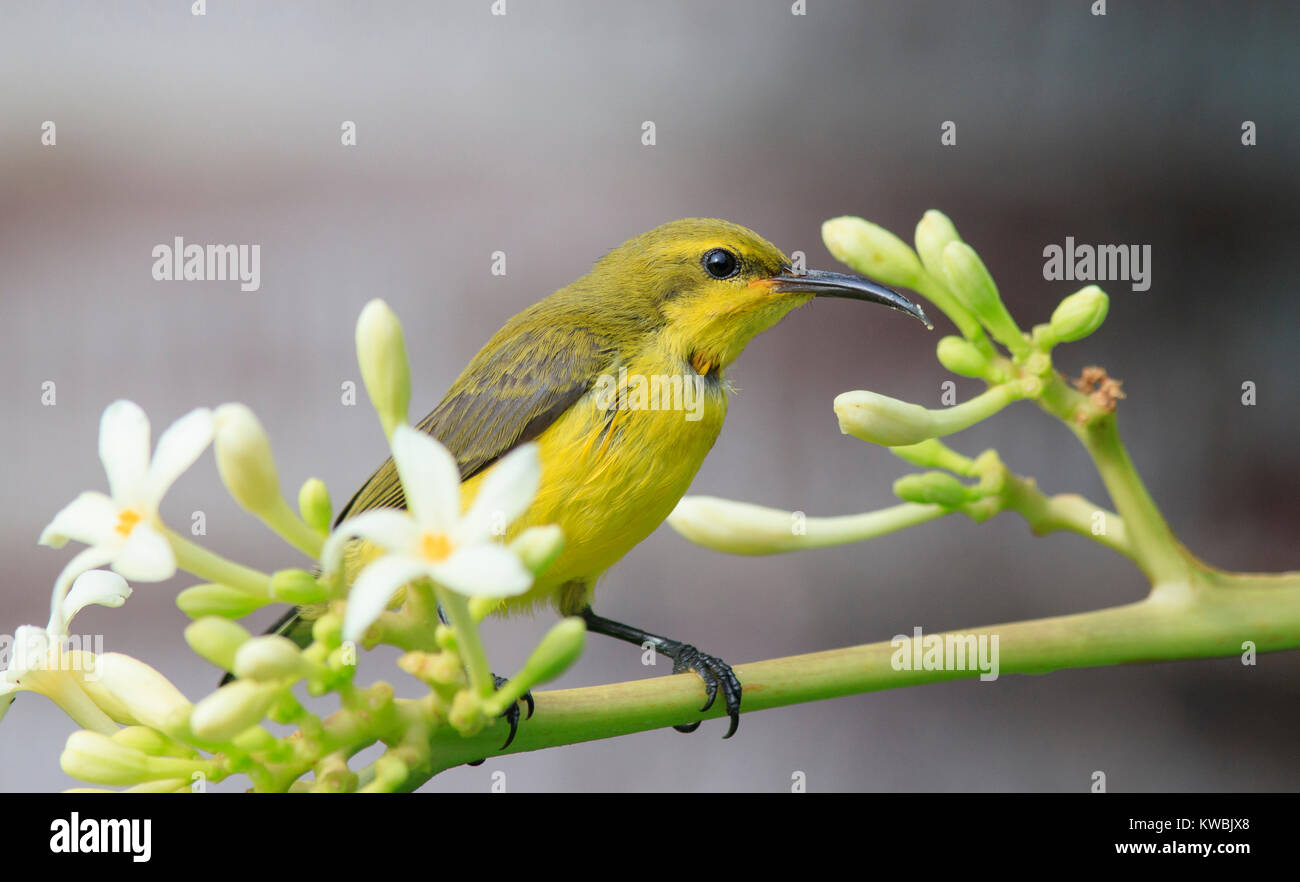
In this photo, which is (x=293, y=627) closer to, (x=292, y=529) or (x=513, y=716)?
(x=513, y=716)

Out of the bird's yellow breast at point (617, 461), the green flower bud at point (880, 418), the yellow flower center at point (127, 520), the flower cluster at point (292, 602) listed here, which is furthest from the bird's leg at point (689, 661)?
the yellow flower center at point (127, 520)

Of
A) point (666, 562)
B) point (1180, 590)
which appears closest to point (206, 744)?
point (1180, 590)

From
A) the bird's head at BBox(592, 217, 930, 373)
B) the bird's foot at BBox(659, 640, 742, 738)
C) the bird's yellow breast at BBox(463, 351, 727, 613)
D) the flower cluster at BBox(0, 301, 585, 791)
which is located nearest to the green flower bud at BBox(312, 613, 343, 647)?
the flower cluster at BBox(0, 301, 585, 791)

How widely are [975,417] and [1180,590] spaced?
196mm

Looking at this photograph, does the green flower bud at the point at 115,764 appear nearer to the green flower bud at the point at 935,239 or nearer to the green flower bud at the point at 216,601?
the green flower bud at the point at 216,601

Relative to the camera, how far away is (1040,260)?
1.74m

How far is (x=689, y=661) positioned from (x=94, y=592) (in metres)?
0.64

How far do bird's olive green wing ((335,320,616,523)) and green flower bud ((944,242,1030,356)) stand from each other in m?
0.35

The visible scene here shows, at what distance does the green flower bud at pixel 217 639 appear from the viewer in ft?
1.52

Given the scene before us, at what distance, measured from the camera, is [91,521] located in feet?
1.45

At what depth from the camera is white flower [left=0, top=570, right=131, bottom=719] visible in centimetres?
54

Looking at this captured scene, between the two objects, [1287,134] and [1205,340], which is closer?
[1287,134]

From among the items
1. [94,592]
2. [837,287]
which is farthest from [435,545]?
[837,287]

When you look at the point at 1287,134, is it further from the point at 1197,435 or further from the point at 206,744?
the point at 206,744
